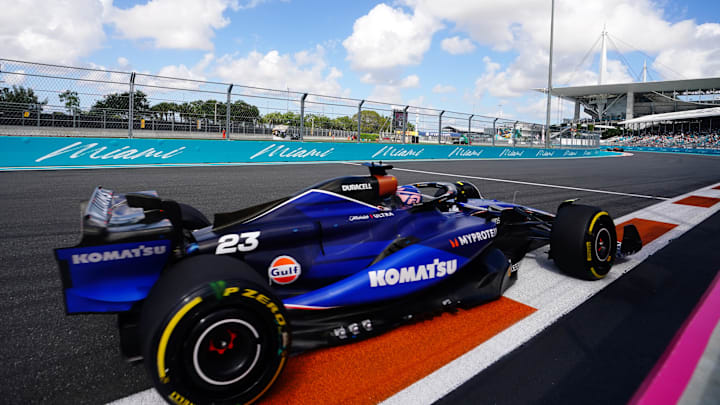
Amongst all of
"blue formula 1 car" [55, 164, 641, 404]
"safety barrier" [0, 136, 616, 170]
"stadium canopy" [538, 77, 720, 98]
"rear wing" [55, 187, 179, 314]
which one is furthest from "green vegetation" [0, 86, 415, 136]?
"stadium canopy" [538, 77, 720, 98]

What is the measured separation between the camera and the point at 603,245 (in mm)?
3217

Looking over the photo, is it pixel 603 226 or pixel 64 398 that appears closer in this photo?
pixel 64 398

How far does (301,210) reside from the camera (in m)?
2.45

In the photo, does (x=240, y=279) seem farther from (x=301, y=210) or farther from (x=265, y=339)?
(x=301, y=210)

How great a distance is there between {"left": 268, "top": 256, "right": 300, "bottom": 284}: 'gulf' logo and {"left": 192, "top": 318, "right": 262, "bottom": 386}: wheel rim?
58cm

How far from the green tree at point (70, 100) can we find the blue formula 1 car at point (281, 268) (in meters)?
10.3

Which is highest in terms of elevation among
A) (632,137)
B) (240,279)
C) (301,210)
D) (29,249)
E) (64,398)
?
(632,137)

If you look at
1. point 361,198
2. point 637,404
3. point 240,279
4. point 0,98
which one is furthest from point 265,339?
point 0,98

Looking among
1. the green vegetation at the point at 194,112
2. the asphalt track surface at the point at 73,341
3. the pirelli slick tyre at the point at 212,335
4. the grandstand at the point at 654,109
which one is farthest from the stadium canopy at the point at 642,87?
the pirelli slick tyre at the point at 212,335

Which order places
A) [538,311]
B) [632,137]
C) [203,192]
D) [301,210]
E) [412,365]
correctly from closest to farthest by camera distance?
[412,365]
[301,210]
[538,311]
[203,192]
[632,137]

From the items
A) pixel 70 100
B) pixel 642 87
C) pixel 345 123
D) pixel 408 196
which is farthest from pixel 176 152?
pixel 642 87

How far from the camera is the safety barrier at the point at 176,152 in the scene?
31.9ft

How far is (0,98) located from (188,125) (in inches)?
183

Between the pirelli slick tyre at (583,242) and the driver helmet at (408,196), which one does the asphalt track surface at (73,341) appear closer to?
the pirelli slick tyre at (583,242)
